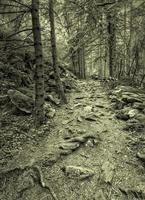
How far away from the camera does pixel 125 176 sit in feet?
20.9

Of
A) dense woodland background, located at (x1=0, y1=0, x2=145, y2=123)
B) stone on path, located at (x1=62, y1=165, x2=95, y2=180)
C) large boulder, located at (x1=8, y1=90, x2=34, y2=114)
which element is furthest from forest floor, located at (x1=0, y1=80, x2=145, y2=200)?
dense woodland background, located at (x1=0, y1=0, x2=145, y2=123)

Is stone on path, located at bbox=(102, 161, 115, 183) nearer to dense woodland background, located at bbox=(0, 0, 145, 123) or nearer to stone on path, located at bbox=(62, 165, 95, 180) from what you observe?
stone on path, located at bbox=(62, 165, 95, 180)

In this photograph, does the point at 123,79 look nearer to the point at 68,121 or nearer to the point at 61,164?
the point at 68,121

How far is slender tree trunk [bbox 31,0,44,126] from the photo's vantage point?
8.15 metres

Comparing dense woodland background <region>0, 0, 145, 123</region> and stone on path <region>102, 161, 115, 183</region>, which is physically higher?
dense woodland background <region>0, 0, 145, 123</region>

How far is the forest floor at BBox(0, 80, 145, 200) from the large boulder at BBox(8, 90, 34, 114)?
4.59ft

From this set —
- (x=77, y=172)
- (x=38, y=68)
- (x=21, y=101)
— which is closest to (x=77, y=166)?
(x=77, y=172)

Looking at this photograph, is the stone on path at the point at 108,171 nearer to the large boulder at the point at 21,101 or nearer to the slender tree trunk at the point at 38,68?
the slender tree trunk at the point at 38,68

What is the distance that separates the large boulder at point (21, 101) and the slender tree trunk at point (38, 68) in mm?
789

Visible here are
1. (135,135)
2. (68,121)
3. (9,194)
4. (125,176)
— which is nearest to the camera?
(9,194)

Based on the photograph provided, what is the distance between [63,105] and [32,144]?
4.09 meters

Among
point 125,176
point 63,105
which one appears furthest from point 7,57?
point 125,176

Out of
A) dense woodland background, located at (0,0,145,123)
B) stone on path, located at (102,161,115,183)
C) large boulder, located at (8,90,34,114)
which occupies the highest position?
dense woodland background, located at (0,0,145,123)

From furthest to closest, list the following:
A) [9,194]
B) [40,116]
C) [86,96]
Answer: [86,96], [40,116], [9,194]
